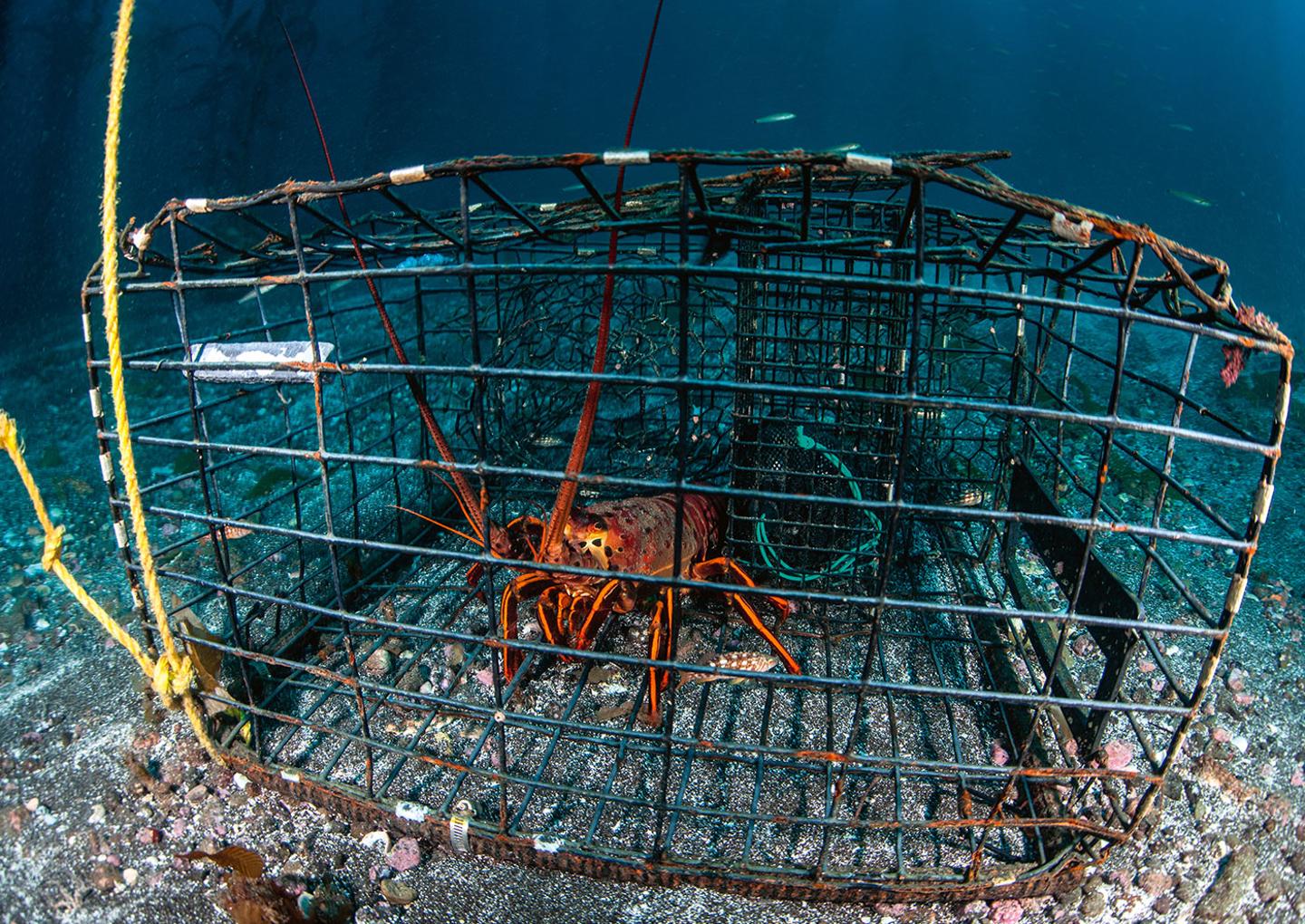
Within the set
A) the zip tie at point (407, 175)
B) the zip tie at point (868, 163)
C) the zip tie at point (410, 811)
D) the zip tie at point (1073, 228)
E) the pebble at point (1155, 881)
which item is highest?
the zip tie at point (868, 163)

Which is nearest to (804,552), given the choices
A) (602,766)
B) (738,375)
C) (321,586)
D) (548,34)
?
(738,375)

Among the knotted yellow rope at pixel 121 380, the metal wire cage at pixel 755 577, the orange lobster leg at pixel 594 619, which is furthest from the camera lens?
the orange lobster leg at pixel 594 619

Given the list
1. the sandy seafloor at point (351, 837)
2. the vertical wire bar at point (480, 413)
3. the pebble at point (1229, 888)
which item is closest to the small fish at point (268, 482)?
the sandy seafloor at point (351, 837)

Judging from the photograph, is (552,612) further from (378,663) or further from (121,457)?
(121,457)

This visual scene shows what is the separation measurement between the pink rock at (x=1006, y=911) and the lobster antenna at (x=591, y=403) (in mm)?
1686

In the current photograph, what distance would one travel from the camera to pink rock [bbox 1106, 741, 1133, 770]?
2.45 meters

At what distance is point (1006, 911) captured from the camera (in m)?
1.96

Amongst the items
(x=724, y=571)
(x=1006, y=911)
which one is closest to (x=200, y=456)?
(x=724, y=571)

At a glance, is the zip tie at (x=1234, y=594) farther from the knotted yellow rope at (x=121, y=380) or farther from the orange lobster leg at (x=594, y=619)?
the knotted yellow rope at (x=121, y=380)

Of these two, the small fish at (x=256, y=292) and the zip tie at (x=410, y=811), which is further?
the small fish at (x=256, y=292)

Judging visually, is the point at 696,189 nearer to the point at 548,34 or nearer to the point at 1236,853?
the point at 1236,853

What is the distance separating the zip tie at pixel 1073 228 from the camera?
1.46m

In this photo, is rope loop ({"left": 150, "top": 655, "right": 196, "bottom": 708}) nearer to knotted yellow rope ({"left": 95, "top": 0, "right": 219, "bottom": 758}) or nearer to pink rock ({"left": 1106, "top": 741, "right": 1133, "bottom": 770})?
knotted yellow rope ({"left": 95, "top": 0, "right": 219, "bottom": 758})

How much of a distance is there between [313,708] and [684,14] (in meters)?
35.4
